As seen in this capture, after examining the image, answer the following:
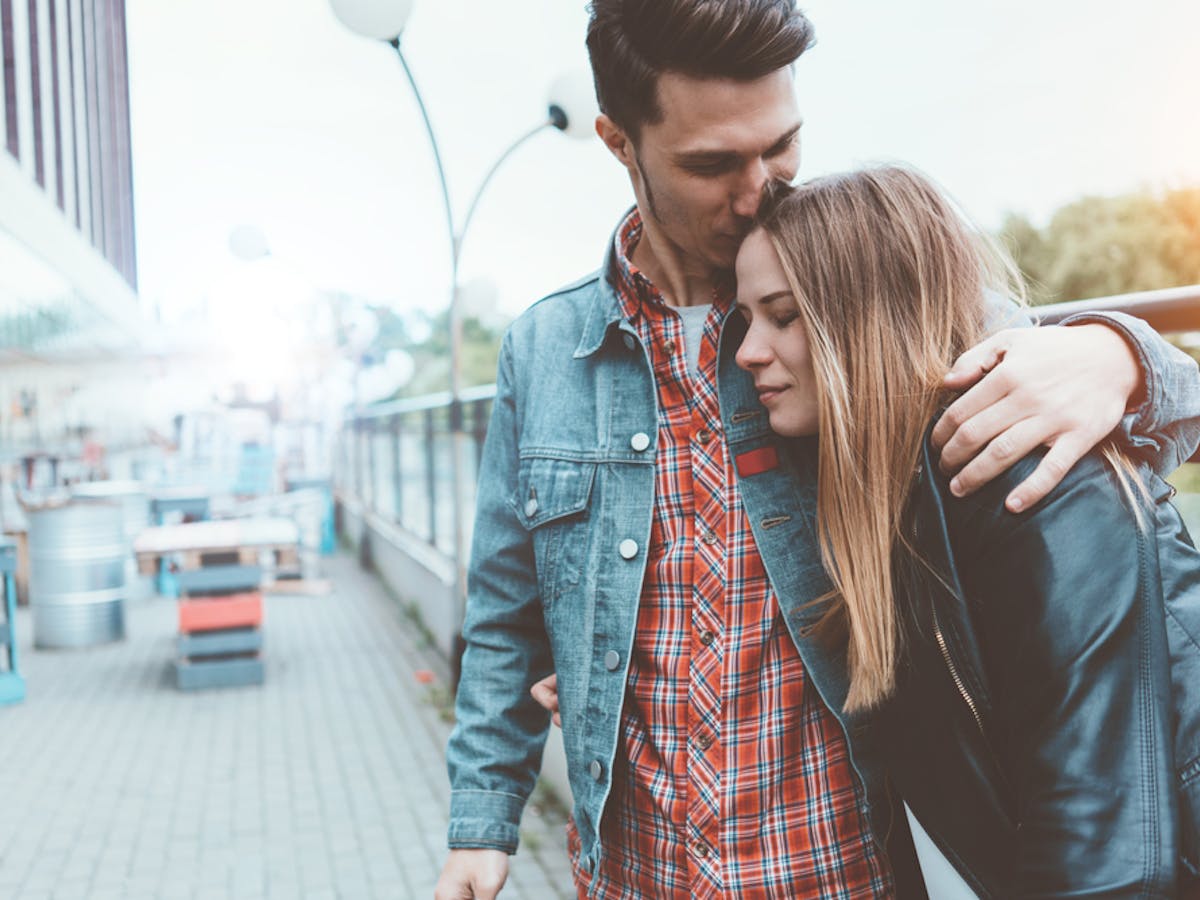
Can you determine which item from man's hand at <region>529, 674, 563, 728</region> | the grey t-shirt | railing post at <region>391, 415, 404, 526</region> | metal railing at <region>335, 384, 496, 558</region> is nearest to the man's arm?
the grey t-shirt

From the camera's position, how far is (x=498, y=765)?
5.67 feet

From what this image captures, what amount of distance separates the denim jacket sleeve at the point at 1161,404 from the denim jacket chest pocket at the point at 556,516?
2.39ft

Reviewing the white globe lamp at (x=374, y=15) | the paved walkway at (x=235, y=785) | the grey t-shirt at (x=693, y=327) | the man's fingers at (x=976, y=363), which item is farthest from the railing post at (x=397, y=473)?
the man's fingers at (x=976, y=363)

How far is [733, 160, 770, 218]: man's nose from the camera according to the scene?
4.85 ft

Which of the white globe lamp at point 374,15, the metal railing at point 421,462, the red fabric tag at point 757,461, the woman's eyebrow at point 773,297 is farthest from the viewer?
the metal railing at point 421,462

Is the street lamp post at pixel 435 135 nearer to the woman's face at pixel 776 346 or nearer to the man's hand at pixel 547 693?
the man's hand at pixel 547 693

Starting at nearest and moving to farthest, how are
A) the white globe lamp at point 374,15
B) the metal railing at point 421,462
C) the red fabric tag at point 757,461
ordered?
the red fabric tag at point 757,461
the white globe lamp at point 374,15
the metal railing at point 421,462

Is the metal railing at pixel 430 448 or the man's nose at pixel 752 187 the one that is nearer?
the man's nose at pixel 752 187

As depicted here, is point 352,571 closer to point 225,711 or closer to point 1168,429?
point 225,711

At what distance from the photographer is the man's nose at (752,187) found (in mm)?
1478

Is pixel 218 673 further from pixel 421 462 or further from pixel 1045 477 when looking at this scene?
pixel 1045 477

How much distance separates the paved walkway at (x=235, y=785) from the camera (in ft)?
14.7

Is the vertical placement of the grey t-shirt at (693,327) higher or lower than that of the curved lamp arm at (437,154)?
lower

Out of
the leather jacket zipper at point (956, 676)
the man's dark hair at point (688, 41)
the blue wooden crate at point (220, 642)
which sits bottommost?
the blue wooden crate at point (220, 642)
